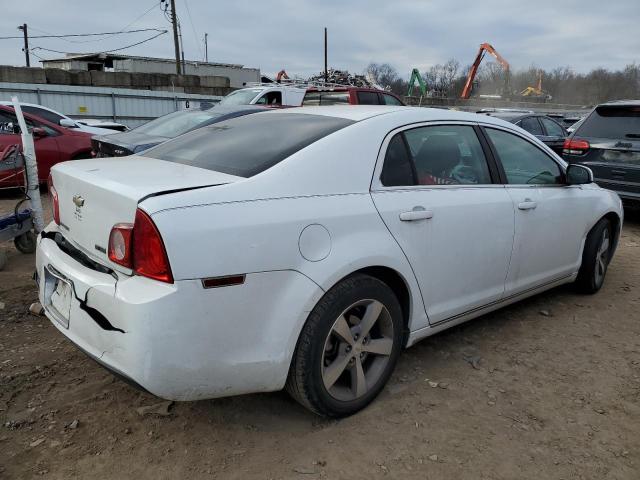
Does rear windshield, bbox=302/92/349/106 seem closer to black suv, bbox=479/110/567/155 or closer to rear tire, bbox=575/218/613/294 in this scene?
black suv, bbox=479/110/567/155

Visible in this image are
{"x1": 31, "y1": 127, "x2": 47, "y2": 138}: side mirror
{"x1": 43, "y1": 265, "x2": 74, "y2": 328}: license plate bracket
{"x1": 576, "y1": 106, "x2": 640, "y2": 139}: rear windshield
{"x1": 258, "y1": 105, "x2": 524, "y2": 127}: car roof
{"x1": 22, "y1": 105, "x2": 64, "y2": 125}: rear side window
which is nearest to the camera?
{"x1": 43, "y1": 265, "x2": 74, "y2": 328}: license plate bracket

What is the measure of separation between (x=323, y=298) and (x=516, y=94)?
55.1 metres

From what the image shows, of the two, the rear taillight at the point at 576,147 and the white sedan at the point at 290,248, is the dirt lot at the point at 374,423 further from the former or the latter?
the rear taillight at the point at 576,147

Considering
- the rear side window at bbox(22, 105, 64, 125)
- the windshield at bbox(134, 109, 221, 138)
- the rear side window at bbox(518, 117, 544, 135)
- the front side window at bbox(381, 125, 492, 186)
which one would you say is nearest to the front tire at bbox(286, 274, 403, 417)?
the front side window at bbox(381, 125, 492, 186)

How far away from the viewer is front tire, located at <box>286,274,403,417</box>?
2385mm

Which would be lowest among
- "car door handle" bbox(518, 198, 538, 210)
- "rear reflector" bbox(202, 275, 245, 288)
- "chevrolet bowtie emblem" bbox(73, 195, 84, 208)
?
Result: "rear reflector" bbox(202, 275, 245, 288)

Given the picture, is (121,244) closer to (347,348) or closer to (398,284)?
(347,348)

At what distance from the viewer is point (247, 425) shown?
2627mm

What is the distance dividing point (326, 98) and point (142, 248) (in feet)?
32.9

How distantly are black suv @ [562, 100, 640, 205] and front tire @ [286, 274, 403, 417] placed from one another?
5357 millimetres

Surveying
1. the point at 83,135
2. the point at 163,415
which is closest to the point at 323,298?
the point at 163,415

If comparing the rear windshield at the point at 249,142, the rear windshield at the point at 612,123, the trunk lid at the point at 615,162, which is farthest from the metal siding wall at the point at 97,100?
the rear windshield at the point at 249,142

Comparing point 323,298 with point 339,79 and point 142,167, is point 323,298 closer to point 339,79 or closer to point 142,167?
point 142,167

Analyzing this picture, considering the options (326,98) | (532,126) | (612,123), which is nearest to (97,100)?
(326,98)
